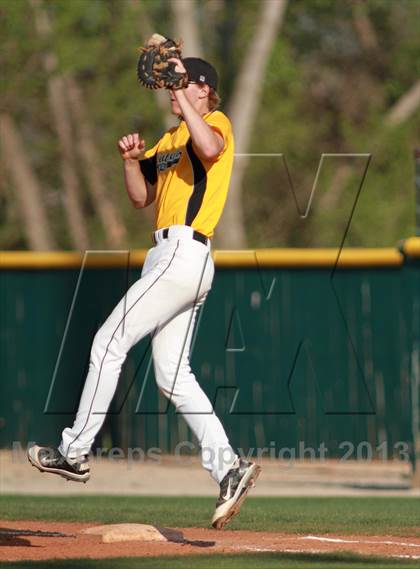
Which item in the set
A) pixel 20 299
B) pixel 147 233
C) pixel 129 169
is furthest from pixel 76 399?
pixel 147 233

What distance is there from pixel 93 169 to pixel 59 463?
19.3m

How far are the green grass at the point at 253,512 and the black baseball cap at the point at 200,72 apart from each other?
2684 millimetres

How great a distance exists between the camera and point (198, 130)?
22.0 feet

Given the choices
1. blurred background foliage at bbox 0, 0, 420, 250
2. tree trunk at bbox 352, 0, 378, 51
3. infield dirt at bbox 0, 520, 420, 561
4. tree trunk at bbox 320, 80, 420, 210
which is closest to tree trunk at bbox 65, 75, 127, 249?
blurred background foliage at bbox 0, 0, 420, 250

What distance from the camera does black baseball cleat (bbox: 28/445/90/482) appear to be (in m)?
6.83

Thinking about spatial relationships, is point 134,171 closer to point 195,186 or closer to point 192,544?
point 195,186

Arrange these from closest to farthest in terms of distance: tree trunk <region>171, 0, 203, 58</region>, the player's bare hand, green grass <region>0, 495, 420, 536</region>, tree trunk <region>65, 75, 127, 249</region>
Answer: the player's bare hand → green grass <region>0, 495, 420, 536</region> → tree trunk <region>171, 0, 203, 58</region> → tree trunk <region>65, 75, 127, 249</region>

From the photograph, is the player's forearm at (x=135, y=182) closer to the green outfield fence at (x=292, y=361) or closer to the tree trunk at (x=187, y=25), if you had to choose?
the green outfield fence at (x=292, y=361)

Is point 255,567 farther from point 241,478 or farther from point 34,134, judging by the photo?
point 34,134

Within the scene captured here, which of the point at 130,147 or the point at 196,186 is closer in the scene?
the point at 196,186

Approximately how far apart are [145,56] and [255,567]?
244 centimetres

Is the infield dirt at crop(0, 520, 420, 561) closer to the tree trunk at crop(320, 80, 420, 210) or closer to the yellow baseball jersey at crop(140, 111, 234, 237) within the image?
the yellow baseball jersey at crop(140, 111, 234, 237)

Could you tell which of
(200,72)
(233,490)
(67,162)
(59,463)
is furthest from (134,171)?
(67,162)

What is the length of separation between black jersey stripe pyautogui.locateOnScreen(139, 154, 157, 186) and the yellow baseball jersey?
27 cm
